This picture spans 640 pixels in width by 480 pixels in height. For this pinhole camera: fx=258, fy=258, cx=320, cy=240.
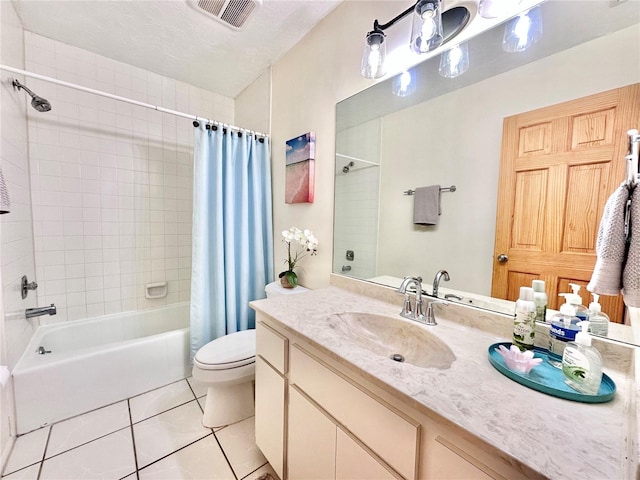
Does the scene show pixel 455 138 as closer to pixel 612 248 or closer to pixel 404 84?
pixel 404 84

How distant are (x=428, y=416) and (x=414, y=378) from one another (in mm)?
96

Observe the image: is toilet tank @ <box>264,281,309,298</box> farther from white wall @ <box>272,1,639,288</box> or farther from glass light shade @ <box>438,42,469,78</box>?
glass light shade @ <box>438,42,469,78</box>

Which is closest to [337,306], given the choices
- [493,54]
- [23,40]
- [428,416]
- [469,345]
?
[469,345]

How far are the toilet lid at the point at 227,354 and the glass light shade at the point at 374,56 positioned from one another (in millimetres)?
1628

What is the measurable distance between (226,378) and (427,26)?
6.24ft

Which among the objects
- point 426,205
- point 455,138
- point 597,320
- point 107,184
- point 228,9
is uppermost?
point 228,9

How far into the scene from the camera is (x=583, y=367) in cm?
58

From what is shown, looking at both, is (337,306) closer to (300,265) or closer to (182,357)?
(300,265)

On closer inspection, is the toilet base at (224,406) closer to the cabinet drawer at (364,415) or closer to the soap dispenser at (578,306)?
the cabinet drawer at (364,415)

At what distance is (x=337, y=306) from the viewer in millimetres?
1226

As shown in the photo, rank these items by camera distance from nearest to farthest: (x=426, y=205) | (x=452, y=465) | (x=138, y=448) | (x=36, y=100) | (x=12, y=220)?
1. (x=452, y=465)
2. (x=426, y=205)
3. (x=138, y=448)
4. (x=12, y=220)
5. (x=36, y=100)

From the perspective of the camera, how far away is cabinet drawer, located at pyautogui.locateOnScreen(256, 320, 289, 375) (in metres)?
1.01

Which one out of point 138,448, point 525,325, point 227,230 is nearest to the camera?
point 525,325

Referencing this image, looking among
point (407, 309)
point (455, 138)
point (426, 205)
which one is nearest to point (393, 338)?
point (407, 309)
